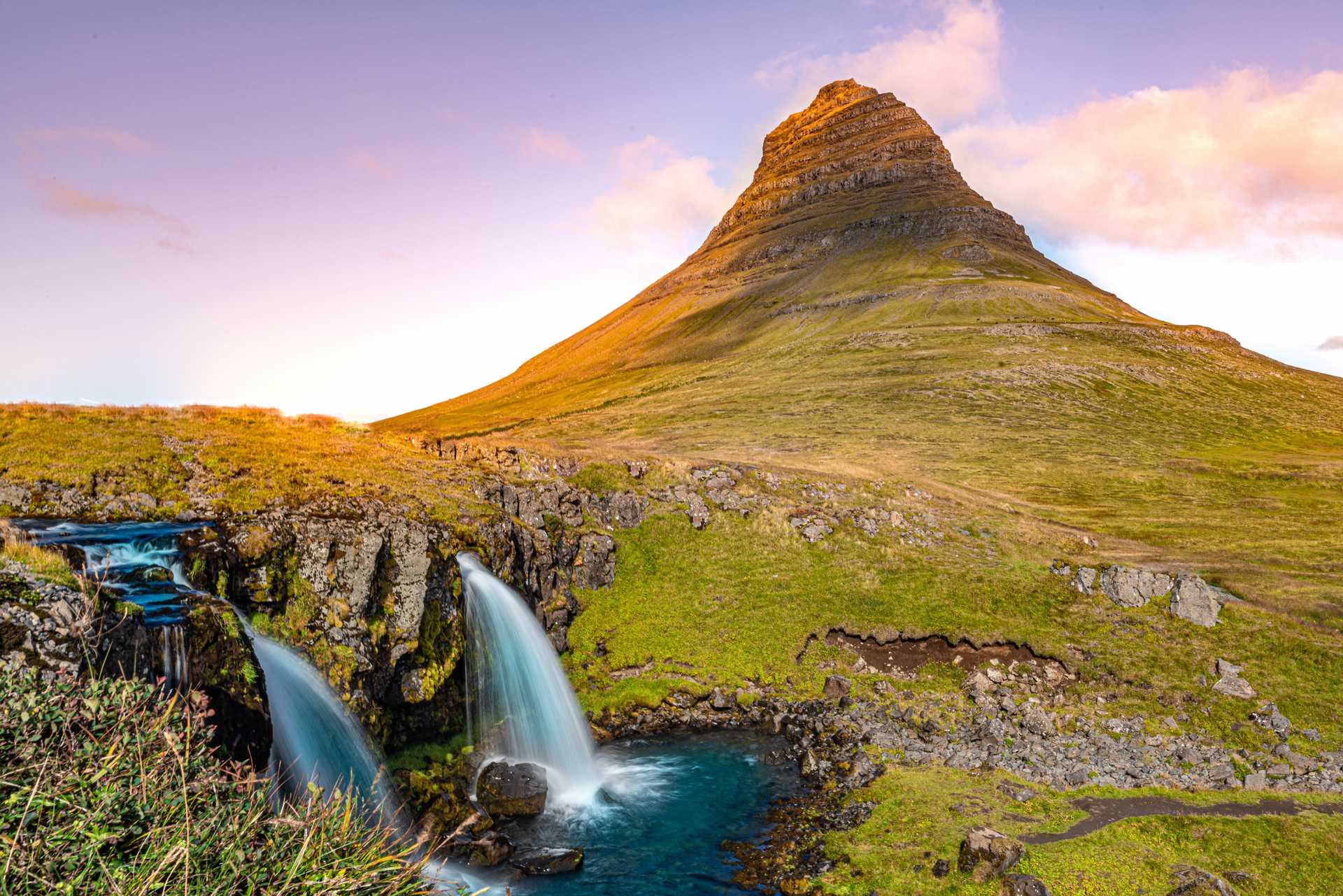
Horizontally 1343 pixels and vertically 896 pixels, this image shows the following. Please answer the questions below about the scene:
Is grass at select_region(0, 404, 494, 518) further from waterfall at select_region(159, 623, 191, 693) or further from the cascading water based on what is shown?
waterfall at select_region(159, 623, 191, 693)

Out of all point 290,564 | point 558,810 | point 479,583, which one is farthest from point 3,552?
point 558,810

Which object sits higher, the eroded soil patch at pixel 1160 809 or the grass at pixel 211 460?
the grass at pixel 211 460

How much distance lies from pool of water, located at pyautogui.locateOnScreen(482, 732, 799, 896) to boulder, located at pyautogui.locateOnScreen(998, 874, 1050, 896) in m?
7.92

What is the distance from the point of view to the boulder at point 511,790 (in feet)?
81.9

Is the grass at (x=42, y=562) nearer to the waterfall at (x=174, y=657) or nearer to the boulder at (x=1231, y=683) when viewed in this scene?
the waterfall at (x=174, y=657)

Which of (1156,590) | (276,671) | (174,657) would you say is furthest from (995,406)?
(174,657)

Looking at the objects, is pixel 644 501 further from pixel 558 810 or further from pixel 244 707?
pixel 244 707

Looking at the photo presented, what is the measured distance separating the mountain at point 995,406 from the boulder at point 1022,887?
28551mm

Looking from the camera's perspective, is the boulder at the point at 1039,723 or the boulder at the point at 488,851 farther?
the boulder at the point at 1039,723

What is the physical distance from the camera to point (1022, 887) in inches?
723

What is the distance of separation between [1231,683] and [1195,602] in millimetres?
6042

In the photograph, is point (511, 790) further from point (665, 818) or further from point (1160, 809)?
point (1160, 809)

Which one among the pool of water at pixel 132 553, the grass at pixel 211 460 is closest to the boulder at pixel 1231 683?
the grass at pixel 211 460

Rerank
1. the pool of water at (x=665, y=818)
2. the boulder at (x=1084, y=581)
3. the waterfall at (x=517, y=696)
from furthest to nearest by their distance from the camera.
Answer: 1. the boulder at (x=1084, y=581)
2. the waterfall at (x=517, y=696)
3. the pool of water at (x=665, y=818)
